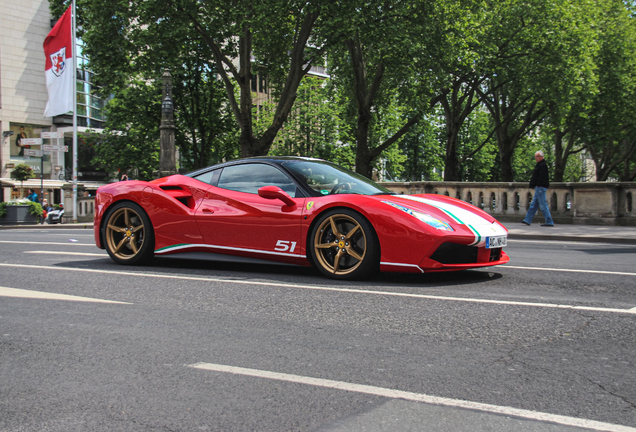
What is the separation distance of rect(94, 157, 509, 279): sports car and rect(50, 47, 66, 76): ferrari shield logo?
20.4m

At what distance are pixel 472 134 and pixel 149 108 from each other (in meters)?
34.3

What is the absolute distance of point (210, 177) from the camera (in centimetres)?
745

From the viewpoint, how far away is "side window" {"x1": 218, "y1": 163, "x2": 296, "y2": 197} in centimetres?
688

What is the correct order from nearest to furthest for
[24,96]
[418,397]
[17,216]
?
[418,397]
[17,216]
[24,96]

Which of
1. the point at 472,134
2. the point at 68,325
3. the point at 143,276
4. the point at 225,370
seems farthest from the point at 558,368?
the point at 472,134

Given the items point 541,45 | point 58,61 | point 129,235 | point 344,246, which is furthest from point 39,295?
point 541,45

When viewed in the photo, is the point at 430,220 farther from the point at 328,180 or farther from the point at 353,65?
the point at 353,65

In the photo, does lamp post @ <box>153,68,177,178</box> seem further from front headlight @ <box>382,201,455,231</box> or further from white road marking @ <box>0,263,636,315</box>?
front headlight @ <box>382,201,455,231</box>

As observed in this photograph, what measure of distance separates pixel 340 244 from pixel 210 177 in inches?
77.8

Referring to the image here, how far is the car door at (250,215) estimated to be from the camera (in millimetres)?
6613

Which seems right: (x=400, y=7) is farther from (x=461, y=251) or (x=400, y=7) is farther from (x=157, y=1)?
(x=461, y=251)

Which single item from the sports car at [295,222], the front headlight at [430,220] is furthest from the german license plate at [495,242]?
the front headlight at [430,220]

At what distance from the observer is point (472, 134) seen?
59562 millimetres

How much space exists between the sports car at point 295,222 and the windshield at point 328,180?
11 millimetres
